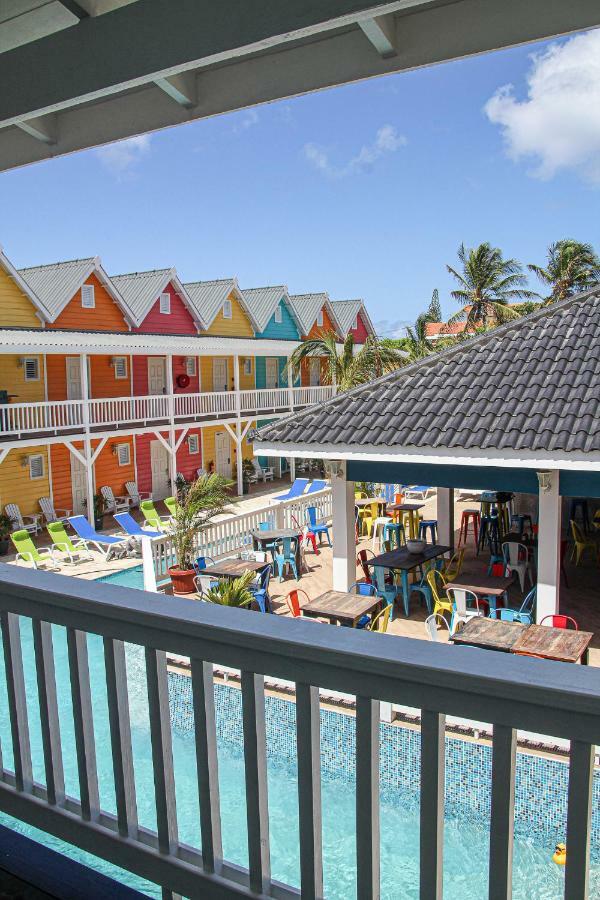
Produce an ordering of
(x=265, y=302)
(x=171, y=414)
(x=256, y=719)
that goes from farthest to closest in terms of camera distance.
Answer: (x=265, y=302)
(x=171, y=414)
(x=256, y=719)

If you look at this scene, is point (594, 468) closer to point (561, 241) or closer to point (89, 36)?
point (89, 36)

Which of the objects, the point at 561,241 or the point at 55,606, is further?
the point at 561,241

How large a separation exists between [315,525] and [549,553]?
8347 millimetres

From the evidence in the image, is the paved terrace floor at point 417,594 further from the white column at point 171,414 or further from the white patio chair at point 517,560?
the white column at point 171,414

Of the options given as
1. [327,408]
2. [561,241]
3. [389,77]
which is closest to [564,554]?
[327,408]

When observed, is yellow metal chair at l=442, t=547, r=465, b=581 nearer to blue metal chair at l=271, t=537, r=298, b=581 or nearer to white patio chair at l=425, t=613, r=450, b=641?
white patio chair at l=425, t=613, r=450, b=641

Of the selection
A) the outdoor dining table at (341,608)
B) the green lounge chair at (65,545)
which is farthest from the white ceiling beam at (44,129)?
the green lounge chair at (65,545)

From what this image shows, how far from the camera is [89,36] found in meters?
2.36

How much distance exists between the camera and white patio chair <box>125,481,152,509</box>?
24.4 m

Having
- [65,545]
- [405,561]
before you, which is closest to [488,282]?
[65,545]

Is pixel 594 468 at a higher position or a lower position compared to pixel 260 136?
lower

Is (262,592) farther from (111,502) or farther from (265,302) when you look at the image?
(265,302)

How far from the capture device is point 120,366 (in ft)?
83.0

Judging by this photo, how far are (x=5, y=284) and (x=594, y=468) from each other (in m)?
18.6
